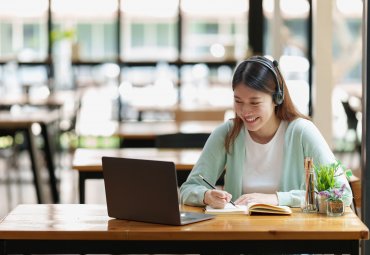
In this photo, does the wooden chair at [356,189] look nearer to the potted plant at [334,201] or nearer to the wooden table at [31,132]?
the potted plant at [334,201]

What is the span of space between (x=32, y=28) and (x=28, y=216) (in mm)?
10324

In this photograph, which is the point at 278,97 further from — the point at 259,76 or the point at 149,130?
the point at 149,130

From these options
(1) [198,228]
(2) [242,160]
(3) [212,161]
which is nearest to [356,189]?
(2) [242,160]

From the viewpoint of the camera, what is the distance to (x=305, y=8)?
1053cm

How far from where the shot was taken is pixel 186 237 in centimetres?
304

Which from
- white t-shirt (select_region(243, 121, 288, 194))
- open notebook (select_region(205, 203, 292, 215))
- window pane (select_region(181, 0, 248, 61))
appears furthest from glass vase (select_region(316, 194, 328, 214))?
window pane (select_region(181, 0, 248, 61))

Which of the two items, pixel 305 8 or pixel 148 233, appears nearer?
pixel 148 233

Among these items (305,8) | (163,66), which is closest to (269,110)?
(305,8)

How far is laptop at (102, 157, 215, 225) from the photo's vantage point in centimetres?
307

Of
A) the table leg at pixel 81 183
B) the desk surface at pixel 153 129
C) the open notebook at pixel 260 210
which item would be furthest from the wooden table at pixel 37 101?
the open notebook at pixel 260 210

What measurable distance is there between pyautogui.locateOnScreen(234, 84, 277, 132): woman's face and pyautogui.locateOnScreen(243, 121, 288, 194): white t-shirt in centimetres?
17

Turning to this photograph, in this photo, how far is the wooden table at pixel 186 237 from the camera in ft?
9.93

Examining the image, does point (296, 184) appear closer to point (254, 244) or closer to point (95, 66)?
point (254, 244)

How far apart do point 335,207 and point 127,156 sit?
225 centimetres
